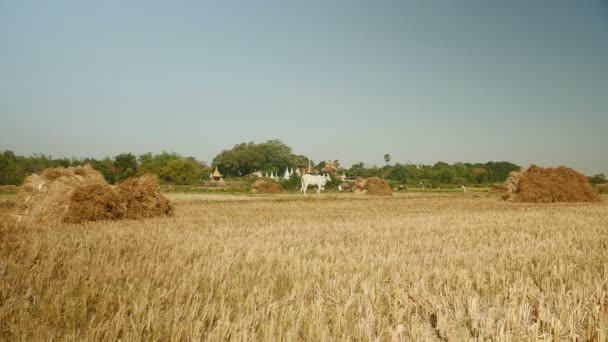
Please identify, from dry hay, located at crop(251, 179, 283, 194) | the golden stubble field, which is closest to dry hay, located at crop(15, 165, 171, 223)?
the golden stubble field

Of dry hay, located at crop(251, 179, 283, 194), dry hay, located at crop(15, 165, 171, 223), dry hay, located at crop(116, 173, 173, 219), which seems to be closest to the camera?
dry hay, located at crop(15, 165, 171, 223)

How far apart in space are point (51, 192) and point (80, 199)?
105cm

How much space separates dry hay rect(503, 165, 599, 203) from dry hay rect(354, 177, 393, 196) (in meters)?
13.3

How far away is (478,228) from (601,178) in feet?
195

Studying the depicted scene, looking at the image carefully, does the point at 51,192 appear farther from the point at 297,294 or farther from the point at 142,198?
the point at 297,294

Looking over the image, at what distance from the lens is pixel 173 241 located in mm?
5699

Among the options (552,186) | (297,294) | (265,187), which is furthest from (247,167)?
(297,294)

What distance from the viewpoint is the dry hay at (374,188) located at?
3300 centimetres

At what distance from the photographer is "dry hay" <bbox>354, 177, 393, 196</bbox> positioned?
33000 millimetres

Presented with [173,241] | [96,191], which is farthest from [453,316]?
[96,191]

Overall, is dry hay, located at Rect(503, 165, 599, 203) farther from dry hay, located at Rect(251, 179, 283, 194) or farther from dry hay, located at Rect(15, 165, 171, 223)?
dry hay, located at Rect(251, 179, 283, 194)

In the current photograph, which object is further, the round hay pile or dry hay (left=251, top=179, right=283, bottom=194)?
dry hay (left=251, top=179, right=283, bottom=194)

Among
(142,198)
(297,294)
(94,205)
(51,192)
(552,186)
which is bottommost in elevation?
(297,294)

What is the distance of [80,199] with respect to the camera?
9.64 meters
